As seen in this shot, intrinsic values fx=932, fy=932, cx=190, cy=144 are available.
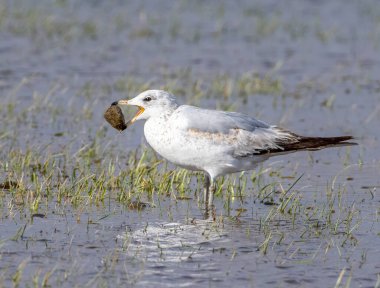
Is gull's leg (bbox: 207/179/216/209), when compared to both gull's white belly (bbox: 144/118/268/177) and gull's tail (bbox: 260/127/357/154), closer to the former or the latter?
gull's white belly (bbox: 144/118/268/177)

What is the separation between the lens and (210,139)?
973cm

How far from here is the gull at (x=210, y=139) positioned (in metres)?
9.63

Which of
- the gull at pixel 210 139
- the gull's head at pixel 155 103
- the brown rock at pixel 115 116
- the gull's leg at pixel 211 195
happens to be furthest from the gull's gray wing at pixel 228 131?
the brown rock at pixel 115 116

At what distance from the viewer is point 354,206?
9.92 meters

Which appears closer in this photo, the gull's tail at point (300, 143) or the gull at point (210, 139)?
the gull at point (210, 139)

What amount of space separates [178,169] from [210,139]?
1.42m

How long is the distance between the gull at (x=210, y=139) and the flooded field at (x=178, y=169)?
42cm

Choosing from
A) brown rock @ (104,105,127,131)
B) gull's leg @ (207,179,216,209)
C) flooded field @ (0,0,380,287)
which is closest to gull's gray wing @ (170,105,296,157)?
gull's leg @ (207,179,216,209)

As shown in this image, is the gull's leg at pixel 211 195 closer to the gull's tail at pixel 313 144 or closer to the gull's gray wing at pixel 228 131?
the gull's gray wing at pixel 228 131

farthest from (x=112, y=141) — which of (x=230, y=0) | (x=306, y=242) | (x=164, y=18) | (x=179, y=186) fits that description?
(x=230, y=0)

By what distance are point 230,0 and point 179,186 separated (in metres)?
18.1

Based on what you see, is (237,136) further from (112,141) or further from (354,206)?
(112,141)

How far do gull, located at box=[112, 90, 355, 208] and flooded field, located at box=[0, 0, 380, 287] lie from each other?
42 cm

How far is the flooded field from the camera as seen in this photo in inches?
305
